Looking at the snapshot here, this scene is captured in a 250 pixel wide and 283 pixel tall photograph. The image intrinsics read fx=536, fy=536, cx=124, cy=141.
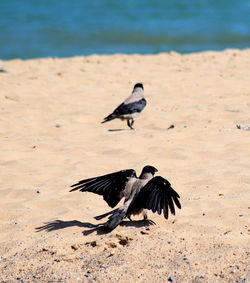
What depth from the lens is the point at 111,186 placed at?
4.46 metres

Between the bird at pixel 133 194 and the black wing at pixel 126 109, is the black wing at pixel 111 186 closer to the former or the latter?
the bird at pixel 133 194

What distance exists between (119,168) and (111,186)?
1.48 metres

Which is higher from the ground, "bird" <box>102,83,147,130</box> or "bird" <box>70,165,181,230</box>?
"bird" <box>102,83,147,130</box>

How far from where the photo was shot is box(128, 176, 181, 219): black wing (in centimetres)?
409

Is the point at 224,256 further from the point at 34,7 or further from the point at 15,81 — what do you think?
the point at 34,7

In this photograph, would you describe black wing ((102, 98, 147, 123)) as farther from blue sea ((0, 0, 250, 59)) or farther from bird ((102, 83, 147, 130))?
blue sea ((0, 0, 250, 59))

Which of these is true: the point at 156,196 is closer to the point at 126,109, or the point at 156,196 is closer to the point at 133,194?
the point at 133,194

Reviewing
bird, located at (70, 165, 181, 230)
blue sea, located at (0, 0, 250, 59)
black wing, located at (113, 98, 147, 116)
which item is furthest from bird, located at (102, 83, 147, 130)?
blue sea, located at (0, 0, 250, 59)

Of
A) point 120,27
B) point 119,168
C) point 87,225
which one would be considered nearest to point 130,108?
point 119,168

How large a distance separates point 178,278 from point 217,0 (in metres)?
35.0

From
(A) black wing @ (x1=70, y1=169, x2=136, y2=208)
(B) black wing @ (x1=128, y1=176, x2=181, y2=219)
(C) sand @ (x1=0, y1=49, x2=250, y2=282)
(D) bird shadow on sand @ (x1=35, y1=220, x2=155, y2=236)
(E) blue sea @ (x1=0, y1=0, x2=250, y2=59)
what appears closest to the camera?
(C) sand @ (x1=0, y1=49, x2=250, y2=282)

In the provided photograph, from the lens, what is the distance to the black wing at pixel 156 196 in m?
4.09

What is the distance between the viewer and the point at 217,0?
1428 inches

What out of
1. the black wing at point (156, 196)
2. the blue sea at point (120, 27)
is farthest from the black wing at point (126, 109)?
the blue sea at point (120, 27)
